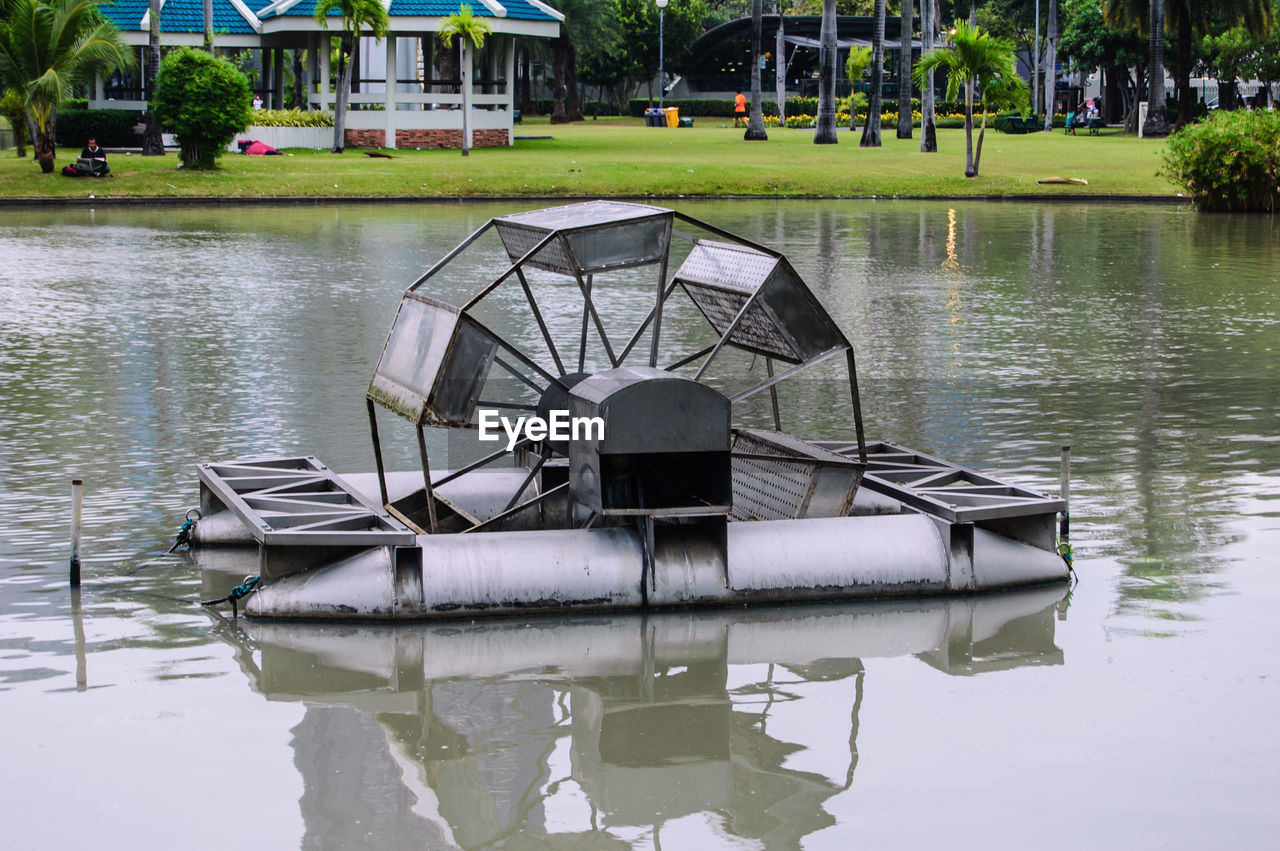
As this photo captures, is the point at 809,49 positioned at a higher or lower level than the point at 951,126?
higher

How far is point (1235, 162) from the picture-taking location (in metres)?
36.8

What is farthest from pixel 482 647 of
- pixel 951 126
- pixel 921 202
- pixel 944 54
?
pixel 951 126

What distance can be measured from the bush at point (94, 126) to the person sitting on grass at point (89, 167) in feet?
29.4

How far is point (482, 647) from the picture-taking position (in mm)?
8250

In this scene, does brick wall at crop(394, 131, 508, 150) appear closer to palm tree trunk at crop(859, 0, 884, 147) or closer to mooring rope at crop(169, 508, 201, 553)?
palm tree trunk at crop(859, 0, 884, 147)

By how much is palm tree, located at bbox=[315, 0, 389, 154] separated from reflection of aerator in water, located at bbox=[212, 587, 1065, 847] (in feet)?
129

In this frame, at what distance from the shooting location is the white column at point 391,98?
50594mm

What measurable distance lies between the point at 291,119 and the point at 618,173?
13432 millimetres

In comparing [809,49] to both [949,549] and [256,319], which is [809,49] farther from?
[949,549]

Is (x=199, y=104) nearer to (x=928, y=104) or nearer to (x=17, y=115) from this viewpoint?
(x=17, y=115)

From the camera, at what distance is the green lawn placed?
126 feet

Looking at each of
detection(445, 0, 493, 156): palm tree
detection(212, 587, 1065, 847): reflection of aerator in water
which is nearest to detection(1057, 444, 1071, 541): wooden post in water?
detection(212, 587, 1065, 847): reflection of aerator in water

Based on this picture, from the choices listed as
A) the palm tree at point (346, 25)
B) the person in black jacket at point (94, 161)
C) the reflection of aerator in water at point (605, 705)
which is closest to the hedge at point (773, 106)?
the palm tree at point (346, 25)

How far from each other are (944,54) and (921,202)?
487cm
